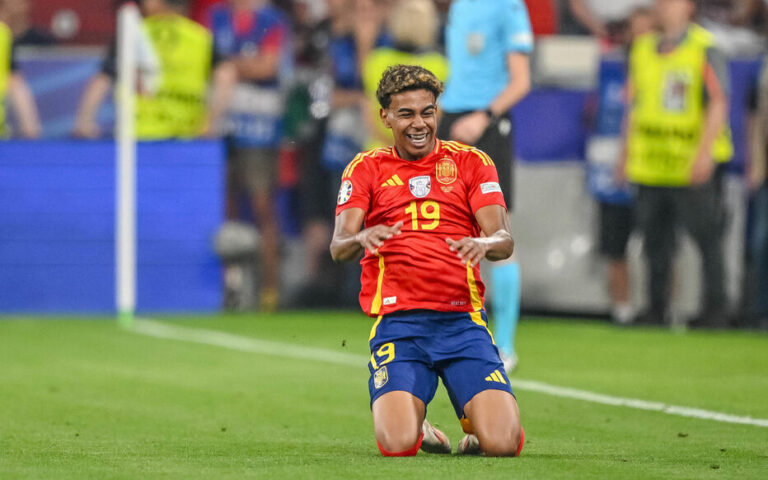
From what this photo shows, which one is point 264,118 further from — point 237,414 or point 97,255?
point 237,414

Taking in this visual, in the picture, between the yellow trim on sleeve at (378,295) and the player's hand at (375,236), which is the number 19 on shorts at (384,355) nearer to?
the yellow trim on sleeve at (378,295)

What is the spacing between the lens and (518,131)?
44.7 ft

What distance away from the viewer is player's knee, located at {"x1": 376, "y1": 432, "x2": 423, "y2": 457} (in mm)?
5812

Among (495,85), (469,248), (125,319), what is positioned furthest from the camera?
(125,319)

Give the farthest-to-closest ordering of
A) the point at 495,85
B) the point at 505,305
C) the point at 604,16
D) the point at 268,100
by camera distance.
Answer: the point at 604,16, the point at 268,100, the point at 495,85, the point at 505,305

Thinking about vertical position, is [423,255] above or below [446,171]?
below

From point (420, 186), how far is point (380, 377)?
2.48 ft

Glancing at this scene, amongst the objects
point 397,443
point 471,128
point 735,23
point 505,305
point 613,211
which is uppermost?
point 735,23

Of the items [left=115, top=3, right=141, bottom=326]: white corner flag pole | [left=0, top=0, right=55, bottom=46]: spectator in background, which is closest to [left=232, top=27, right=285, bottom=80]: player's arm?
[left=115, top=3, right=141, bottom=326]: white corner flag pole

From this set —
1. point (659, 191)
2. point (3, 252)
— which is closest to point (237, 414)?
point (659, 191)

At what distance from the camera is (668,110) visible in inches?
489

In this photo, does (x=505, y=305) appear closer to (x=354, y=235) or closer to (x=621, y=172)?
(x=354, y=235)

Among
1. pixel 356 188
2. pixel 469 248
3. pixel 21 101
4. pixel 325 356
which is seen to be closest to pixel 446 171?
pixel 356 188

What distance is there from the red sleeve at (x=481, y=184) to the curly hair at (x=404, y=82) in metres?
0.32
